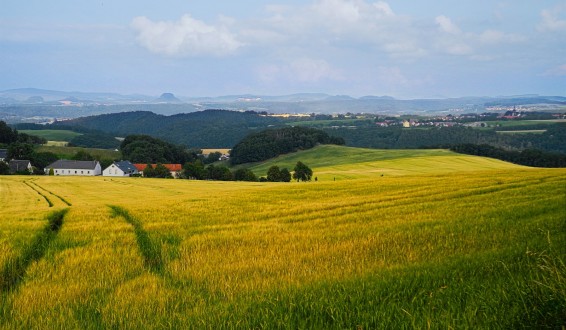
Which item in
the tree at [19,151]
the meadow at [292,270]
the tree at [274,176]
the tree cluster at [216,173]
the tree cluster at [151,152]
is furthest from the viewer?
the tree cluster at [151,152]

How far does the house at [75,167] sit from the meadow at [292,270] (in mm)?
119855

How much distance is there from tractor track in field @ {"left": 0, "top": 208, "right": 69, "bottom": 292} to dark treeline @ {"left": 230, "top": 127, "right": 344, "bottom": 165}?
152 m

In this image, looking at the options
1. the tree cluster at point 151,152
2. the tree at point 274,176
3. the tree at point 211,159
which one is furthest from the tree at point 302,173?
the tree at point 211,159

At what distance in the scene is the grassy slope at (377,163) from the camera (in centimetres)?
9938

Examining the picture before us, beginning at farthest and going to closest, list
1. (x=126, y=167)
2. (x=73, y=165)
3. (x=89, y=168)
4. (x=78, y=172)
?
(x=126, y=167) < (x=89, y=168) < (x=73, y=165) < (x=78, y=172)

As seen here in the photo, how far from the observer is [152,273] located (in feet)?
24.4

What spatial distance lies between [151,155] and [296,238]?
471 feet

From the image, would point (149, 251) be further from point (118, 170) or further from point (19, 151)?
point (19, 151)

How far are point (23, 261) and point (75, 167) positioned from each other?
5069 inches

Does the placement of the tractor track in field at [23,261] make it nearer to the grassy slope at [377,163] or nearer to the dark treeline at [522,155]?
the grassy slope at [377,163]

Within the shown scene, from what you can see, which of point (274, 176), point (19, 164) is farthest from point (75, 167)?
point (274, 176)

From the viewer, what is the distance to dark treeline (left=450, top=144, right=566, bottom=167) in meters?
125

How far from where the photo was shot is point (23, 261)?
8.48 m

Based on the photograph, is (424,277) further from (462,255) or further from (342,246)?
(342,246)
